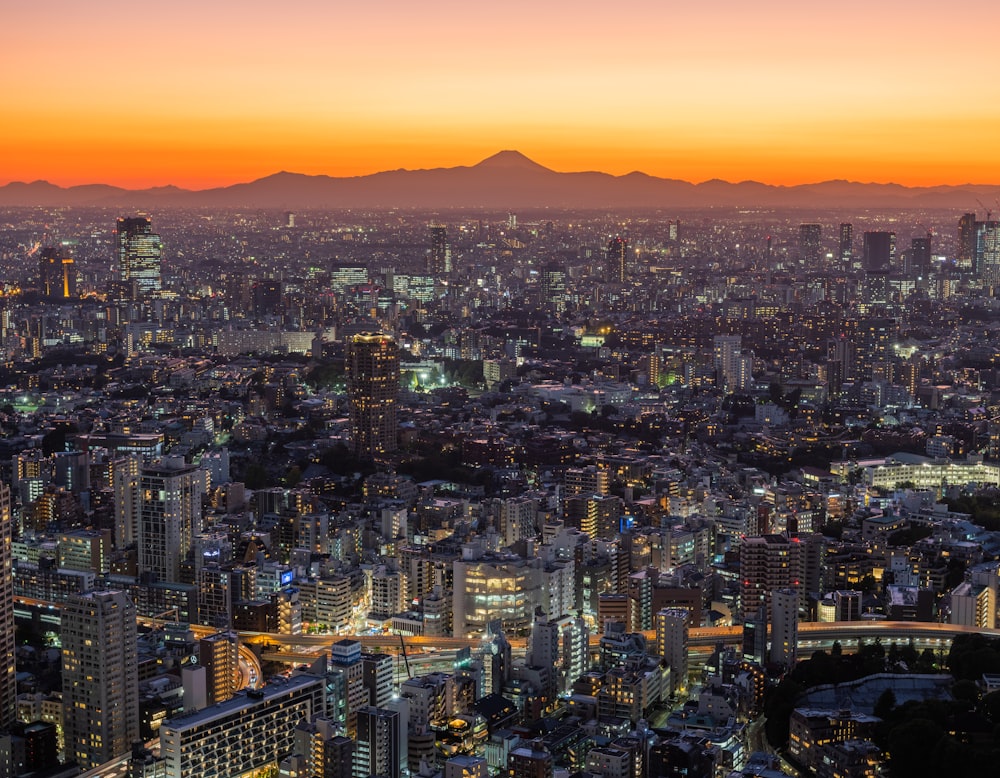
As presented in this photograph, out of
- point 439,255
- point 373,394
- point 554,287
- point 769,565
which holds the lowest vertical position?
point 769,565

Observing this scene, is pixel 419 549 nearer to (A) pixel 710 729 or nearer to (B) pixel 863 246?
(A) pixel 710 729

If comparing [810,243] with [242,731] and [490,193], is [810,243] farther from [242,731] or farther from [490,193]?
[242,731]

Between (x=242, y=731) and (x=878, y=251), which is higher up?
(x=878, y=251)

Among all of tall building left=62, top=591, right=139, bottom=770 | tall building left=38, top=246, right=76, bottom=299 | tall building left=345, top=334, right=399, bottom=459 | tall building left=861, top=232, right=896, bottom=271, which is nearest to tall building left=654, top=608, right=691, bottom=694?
tall building left=62, top=591, right=139, bottom=770

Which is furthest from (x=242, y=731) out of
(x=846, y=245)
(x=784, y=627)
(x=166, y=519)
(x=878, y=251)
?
(x=846, y=245)

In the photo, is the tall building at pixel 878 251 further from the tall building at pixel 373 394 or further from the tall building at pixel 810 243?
the tall building at pixel 373 394
